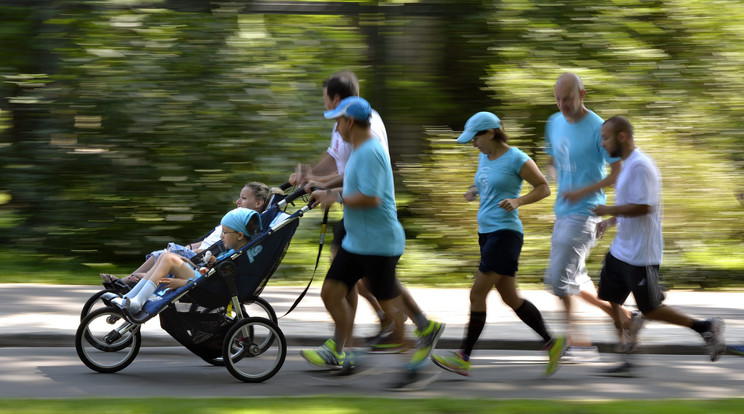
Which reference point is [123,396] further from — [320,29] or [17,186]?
[320,29]

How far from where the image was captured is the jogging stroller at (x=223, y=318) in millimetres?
6316

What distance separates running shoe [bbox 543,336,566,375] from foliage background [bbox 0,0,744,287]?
4.73 m

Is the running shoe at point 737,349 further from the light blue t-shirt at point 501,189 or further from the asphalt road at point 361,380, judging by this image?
the light blue t-shirt at point 501,189

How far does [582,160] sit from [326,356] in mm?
2138

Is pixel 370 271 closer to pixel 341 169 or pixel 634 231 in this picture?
pixel 341 169

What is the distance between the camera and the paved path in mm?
7727

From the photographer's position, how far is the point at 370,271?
609 cm

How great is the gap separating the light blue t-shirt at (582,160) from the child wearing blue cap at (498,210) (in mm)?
319

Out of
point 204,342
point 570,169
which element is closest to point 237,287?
point 204,342

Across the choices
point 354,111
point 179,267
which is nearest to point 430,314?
point 179,267

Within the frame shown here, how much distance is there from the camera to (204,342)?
6.41m

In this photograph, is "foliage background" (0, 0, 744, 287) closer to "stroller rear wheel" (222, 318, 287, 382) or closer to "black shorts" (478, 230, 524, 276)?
"stroller rear wheel" (222, 318, 287, 382)

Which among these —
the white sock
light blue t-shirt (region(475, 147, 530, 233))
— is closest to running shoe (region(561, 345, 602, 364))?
light blue t-shirt (region(475, 147, 530, 233))

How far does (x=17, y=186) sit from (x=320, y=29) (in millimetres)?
3991
